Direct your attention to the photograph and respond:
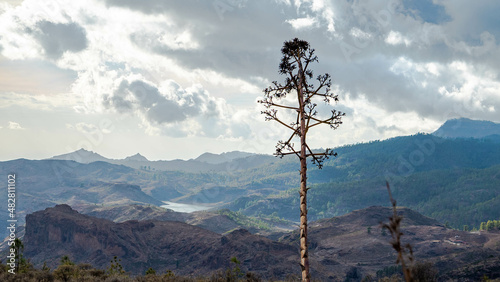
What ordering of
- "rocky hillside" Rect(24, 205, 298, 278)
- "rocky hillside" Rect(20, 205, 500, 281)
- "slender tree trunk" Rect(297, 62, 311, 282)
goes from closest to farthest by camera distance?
"slender tree trunk" Rect(297, 62, 311, 282), "rocky hillside" Rect(20, 205, 500, 281), "rocky hillside" Rect(24, 205, 298, 278)

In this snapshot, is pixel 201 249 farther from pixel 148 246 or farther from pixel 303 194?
pixel 303 194

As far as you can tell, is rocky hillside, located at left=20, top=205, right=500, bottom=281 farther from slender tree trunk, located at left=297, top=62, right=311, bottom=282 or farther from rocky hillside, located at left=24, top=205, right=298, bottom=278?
slender tree trunk, located at left=297, top=62, right=311, bottom=282

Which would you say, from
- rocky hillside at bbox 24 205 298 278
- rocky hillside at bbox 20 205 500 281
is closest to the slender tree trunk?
rocky hillside at bbox 24 205 298 278

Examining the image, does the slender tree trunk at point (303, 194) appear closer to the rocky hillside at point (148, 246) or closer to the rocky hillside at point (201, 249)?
the rocky hillside at point (148, 246)

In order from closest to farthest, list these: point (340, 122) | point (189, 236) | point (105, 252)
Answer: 1. point (340, 122)
2. point (105, 252)
3. point (189, 236)

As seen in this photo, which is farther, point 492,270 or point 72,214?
point 72,214

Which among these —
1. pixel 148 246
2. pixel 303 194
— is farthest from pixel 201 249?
pixel 303 194

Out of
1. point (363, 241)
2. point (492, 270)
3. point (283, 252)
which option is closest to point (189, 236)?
point (283, 252)

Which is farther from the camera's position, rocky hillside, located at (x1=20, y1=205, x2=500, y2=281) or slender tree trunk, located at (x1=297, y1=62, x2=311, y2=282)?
rocky hillside, located at (x1=20, y1=205, x2=500, y2=281)

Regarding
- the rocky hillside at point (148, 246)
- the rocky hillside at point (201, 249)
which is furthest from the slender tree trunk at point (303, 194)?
the rocky hillside at point (201, 249)

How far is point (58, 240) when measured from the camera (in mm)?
186750

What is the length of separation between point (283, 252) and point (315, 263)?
1526 centimetres

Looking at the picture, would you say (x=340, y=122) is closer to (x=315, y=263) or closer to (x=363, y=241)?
(x=315, y=263)

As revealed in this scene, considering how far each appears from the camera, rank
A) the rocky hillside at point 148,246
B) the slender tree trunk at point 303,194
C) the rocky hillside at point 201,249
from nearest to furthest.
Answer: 1. the slender tree trunk at point 303,194
2. the rocky hillside at point 201,249
3. the rocky hillside at point 148,246
